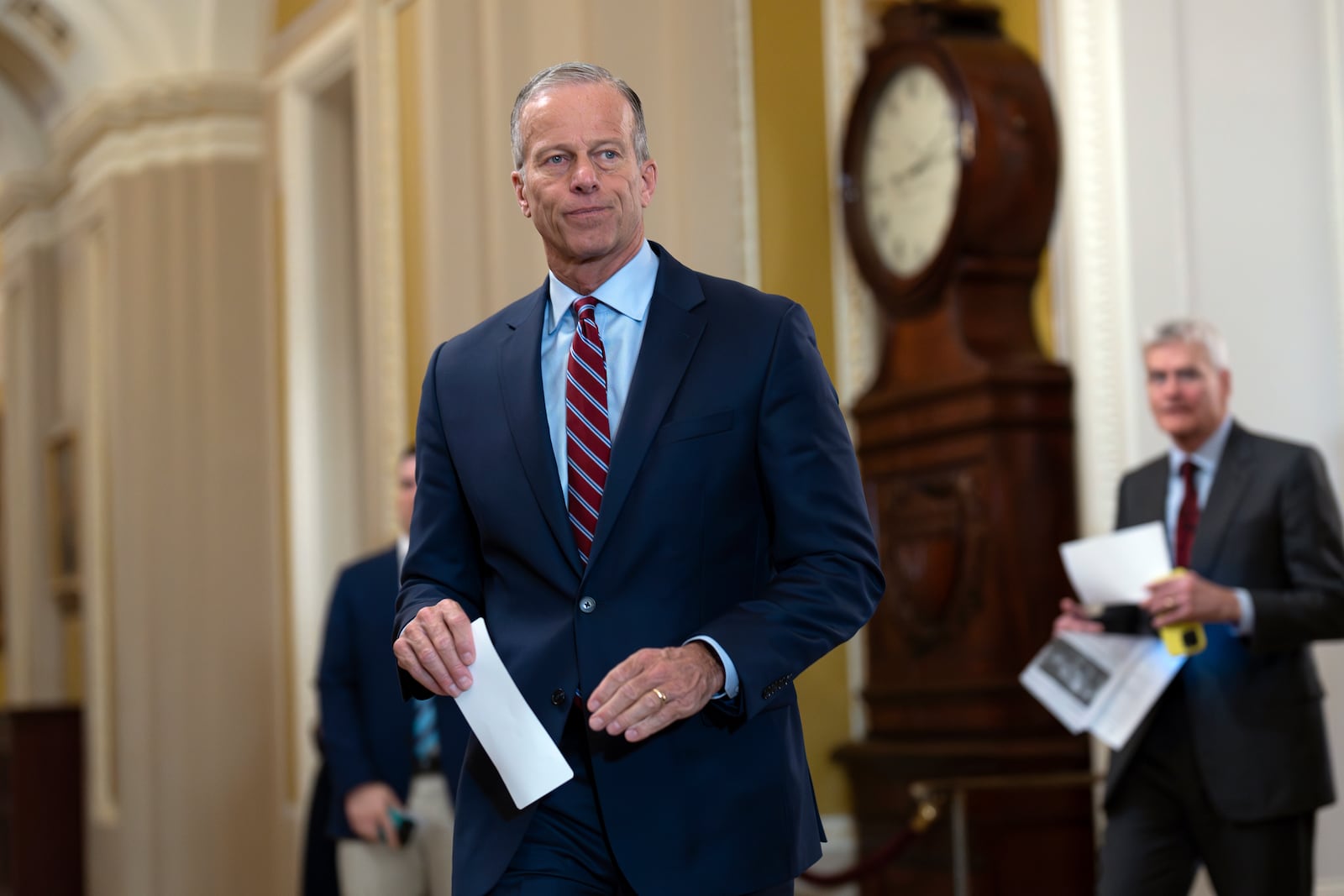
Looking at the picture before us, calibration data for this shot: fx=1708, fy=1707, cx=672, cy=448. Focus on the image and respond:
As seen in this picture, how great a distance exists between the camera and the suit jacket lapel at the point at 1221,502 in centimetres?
414

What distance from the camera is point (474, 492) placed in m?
2.28

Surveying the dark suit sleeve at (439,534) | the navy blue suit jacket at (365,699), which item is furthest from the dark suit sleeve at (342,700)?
the dark suit sleeve at (439,534)

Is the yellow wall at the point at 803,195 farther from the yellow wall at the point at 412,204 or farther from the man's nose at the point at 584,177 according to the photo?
the man's nose at the point at 584,177

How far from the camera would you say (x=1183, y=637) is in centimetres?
400

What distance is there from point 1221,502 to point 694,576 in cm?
239

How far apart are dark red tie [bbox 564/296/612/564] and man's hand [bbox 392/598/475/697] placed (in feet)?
0.62

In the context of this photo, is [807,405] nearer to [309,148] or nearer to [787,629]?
[787,629]

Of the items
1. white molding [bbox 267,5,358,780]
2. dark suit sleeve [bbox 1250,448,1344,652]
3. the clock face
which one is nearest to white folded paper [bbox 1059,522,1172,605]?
dark suit sleeve [bbox 1250,448,1344,652]

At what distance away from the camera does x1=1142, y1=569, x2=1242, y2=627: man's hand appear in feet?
12.8

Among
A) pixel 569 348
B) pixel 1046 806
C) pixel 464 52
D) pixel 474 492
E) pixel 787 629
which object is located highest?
pixel 464 52

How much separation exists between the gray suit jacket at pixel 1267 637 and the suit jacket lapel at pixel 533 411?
225cm

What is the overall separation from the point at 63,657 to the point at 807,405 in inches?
439

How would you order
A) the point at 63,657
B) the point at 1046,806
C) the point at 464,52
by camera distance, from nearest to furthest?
the point at 1046,806 < the point at 464,52 < the point at 63,657

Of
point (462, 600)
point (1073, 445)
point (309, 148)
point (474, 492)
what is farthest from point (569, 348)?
point (309, 148)
